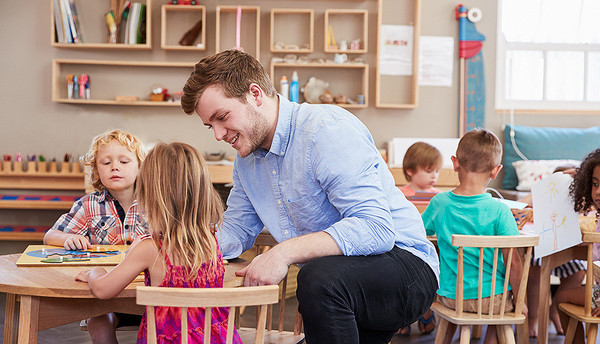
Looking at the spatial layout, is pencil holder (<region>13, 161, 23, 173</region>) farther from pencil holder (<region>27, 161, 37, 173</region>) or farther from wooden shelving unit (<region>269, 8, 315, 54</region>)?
wooden shelving unit (<region>269, 8, 315, 54</region>)

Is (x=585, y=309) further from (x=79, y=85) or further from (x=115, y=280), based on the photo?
(x=79, y=85)

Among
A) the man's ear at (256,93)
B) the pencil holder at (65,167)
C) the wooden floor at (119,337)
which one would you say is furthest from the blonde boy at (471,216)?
the pencil holder at (65,167)

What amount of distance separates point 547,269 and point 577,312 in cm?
21

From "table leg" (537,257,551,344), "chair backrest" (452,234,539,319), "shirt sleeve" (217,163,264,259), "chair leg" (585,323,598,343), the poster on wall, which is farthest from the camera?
the poster on wall

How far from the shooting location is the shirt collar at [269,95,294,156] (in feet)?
5.85

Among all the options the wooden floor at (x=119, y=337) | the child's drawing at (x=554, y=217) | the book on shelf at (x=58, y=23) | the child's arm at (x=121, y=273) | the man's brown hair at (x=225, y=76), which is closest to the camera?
the child's arm at (x=121, y=273)

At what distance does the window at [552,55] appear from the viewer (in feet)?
17.5

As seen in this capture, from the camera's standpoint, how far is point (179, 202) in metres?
1.65

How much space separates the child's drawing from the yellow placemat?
1.58 meters

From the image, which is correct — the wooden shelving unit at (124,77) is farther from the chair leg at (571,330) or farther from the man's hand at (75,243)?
the chair leg at (571,330)

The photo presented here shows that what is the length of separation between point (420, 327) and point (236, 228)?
72.5 inches

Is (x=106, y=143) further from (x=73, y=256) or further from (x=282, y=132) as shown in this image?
(x=282, y=132)

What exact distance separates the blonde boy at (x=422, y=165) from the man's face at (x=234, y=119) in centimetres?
196

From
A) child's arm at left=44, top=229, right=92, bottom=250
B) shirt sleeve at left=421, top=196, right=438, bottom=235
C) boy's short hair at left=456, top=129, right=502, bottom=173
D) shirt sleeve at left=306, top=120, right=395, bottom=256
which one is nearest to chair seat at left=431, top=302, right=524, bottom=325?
shirt sleeve at left=421, top=196, right=438, bottom=235
